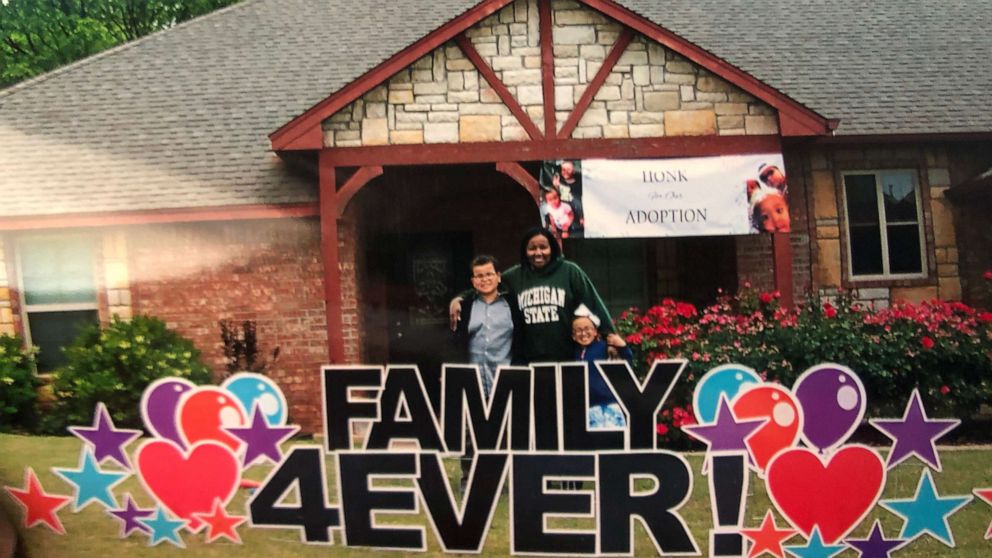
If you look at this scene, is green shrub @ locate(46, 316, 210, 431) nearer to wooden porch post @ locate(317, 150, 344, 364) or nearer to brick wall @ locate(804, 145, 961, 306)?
wooden porch post @ locate(317, 150, 344, 364)

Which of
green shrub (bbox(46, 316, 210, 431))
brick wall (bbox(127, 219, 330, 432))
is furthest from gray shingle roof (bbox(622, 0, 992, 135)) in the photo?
green shrub (bbox(46, 316, 210, 431))

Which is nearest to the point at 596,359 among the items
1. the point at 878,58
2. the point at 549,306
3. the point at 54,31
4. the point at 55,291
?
the point at 549,306

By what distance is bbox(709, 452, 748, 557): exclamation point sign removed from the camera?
2623 millimetres

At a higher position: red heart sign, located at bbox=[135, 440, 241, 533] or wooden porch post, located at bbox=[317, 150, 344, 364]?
wooden porch post, located at bbox=[317, 150, 344, 364]

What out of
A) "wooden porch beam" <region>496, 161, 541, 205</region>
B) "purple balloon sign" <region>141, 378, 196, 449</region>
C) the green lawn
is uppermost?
"wooden porch beam" <region>496, 161, 541, 205</region>

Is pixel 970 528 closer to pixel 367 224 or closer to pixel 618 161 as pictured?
pixel 618 161

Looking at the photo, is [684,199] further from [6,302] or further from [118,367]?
[6,302]

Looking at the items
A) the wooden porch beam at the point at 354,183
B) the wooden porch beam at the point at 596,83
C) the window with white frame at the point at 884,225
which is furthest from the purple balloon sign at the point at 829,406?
the wooden porch beam at the point at 354,183

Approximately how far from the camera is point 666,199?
284 cm

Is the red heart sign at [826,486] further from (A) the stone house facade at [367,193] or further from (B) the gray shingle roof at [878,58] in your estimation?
(B) the gray shingle roof at [878,58]

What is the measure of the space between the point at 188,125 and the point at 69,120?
1.07 ft

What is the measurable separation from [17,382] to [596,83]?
2012mm

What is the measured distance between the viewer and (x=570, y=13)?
331cm

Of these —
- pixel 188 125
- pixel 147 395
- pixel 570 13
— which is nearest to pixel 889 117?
pixel 570 13
